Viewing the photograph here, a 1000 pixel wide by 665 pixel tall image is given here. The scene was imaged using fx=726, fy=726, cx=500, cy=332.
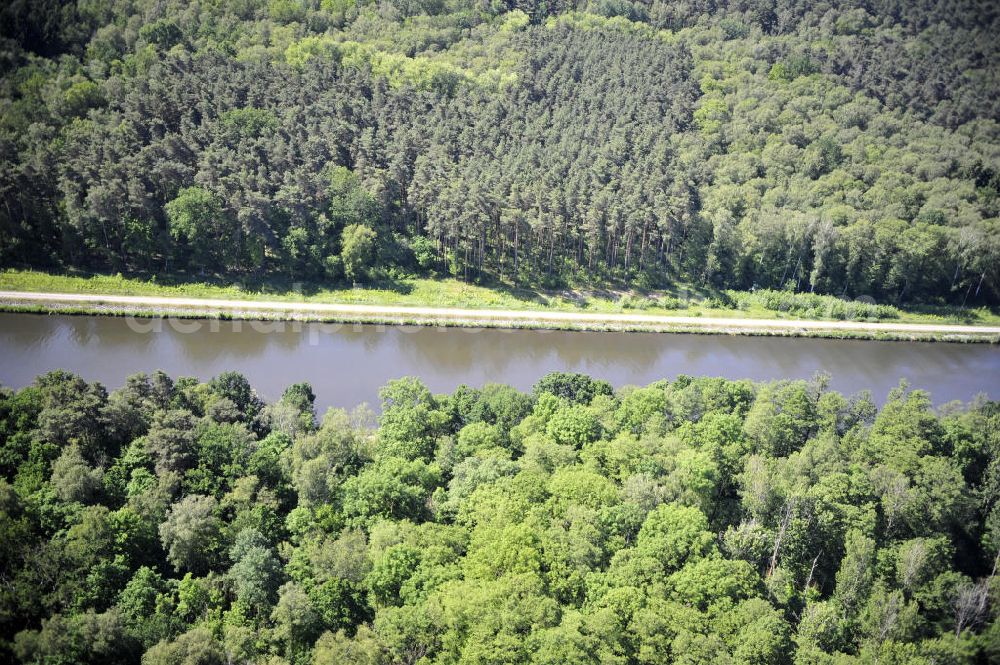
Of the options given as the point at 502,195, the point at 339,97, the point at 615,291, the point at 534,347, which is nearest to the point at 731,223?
the point at 615,291

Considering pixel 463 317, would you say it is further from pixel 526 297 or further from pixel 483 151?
pixel 483 151

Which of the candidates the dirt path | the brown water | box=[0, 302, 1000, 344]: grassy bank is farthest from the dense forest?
the brown water

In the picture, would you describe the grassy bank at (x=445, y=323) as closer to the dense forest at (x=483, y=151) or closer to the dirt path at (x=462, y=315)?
the dirt path at (x=462, y=315)

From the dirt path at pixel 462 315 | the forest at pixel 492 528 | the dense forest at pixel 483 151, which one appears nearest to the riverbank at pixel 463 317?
the dirt path at pixel 462 315

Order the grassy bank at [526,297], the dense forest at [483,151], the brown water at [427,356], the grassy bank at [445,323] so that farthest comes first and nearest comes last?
1. the dense forest at [483,151]
2. the grassy bank at [526,297]
3. the grassy bank at [445,323]
4. the brown water at [427,356]

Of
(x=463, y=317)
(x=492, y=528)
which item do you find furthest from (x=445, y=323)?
(x=492, y=528)

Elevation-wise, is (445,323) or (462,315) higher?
(462,315)

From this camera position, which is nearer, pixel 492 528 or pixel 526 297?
pixel 492 528
